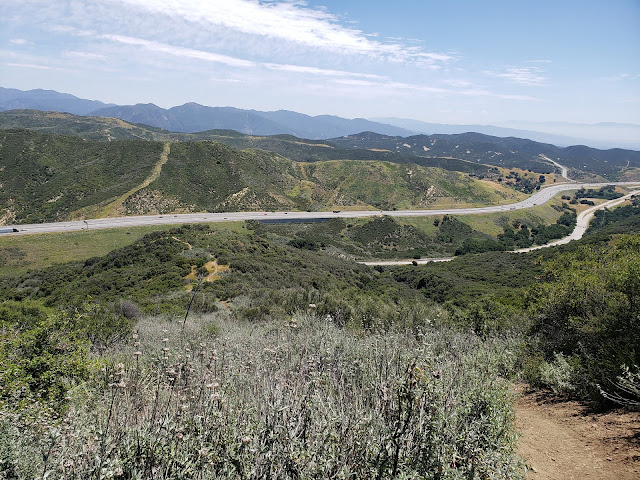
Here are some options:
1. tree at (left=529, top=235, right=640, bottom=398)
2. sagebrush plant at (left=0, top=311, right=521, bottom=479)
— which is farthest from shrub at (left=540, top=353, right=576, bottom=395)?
sagebrush plant at (left=0, top=311, right=521, bottom=479)

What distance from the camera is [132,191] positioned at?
67688mm

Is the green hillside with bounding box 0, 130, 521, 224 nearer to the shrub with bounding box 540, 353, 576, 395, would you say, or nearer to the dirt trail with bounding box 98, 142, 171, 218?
the dirt trail with bounding box 98, 142, 171, 218

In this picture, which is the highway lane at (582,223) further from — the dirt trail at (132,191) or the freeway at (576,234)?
the dirt trail at (132,191)

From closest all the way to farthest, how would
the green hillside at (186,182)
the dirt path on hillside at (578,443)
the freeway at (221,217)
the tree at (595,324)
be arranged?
the dirt path on hillside at (578,443)
the tree at (595,324)
the freeway at (221,217)
the green hillside at (186,182)

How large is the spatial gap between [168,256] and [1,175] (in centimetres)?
5913

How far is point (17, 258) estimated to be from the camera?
137 feet

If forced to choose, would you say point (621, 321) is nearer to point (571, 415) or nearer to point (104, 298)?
point (571, 415)

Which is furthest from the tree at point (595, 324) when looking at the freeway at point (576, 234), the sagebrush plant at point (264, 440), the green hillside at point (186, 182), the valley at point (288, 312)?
the green hillside at point (186, 182)

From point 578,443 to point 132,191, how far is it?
246 feet

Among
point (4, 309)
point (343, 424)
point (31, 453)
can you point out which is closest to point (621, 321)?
point (343, 424)

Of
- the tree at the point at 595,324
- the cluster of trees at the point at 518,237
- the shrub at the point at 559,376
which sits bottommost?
the cluster of trees at the point at 518,237

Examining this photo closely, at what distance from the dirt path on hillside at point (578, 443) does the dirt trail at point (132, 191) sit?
68.2 metres

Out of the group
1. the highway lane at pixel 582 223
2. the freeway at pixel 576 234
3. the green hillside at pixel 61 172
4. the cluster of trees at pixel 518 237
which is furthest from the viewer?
the highway lane at pixel 582 223

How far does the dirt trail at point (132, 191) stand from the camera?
61.9 metres
